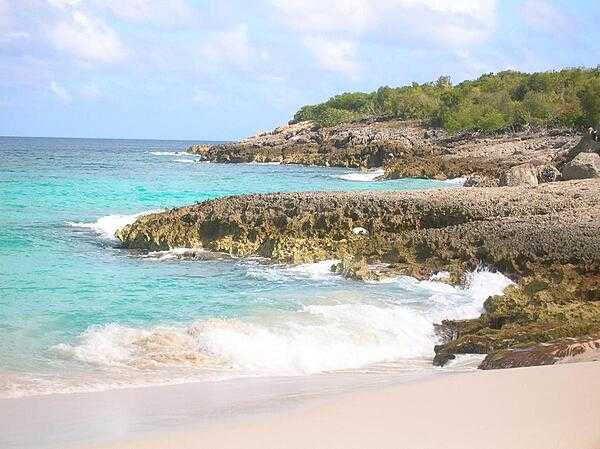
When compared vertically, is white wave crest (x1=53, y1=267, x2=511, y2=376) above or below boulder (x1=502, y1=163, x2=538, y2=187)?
below

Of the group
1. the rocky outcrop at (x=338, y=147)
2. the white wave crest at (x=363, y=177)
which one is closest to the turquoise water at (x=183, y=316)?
the white wave crest at (x=363, y=177)

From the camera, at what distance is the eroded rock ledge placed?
480 inches

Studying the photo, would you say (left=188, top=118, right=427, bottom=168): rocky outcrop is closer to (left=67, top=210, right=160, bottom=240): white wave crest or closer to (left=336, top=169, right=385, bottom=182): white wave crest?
(left=336, top=169, right=385, bottom=182): white wave crest

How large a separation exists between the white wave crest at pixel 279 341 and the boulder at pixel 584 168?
696 inches

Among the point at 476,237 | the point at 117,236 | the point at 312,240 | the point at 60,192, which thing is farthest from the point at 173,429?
the point at 60,192

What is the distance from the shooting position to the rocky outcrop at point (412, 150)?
4978 cm

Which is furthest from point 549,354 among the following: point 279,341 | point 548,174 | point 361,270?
point 548,174

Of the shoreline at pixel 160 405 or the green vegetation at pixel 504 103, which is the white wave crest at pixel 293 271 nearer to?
the shoreline at pixel 160 405

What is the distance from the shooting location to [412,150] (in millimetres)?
64125

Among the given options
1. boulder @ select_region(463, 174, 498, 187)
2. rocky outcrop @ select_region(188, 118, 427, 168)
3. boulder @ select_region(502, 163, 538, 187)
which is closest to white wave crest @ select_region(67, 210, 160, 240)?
boulder @ select_region(502, 163, 538, 187)

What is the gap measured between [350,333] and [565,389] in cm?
597

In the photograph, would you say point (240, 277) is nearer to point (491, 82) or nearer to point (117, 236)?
point (117, 236)

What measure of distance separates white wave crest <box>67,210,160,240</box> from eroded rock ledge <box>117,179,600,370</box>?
1.79 metres

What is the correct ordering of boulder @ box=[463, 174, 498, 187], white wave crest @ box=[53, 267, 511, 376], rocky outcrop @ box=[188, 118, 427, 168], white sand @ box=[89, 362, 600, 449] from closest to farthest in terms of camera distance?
white sand @ box=[89, 362, 600, 449]
white wave crest @ box=[53, 267, 511, 376]
boulder @ box=[463, 174, 498, 187]
rocky outcrop @ box=[188, 118, 427, 168]
